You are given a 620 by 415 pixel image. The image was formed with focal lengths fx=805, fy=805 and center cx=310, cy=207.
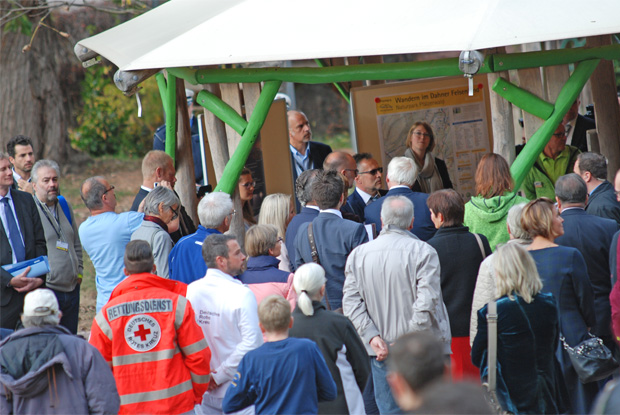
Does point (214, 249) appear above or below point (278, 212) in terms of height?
below

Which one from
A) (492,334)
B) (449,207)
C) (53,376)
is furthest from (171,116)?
(492,334)

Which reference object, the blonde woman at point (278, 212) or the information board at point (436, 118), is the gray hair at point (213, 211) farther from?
the information board at point (436, 118)

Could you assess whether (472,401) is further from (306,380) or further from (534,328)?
(534,328)

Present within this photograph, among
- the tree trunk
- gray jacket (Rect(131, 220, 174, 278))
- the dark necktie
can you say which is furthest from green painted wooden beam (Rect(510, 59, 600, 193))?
the tree trunk

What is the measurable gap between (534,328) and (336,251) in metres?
1.53

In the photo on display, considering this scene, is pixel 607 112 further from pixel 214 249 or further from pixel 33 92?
pixel 33 92

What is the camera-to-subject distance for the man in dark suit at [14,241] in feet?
18.7

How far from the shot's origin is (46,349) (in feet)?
12.8

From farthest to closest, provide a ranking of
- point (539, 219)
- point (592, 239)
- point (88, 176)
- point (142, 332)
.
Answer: point (88, 176) < point (592, 239) < point (539, 219) < point (142, 332)

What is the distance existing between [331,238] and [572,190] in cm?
159

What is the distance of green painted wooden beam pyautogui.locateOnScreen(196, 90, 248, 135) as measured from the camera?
22.7 feet

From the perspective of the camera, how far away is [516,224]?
15.9ft

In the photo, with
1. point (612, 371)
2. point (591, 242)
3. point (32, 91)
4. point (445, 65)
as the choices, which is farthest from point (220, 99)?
point (32, 91)

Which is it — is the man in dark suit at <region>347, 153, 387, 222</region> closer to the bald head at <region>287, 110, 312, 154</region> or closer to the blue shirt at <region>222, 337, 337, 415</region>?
the bald head at <region>287, 110, 312, 154</region>
